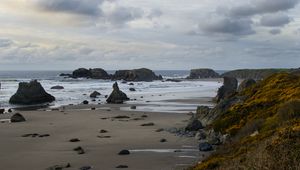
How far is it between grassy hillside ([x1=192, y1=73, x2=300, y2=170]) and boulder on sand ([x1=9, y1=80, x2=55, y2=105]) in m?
39.6

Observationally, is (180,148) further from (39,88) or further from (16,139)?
(39,88)

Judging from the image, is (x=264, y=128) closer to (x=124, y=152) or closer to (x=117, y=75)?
(x=124, y=152)

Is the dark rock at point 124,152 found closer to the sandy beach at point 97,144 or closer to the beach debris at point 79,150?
the sandy beach at point 97,144

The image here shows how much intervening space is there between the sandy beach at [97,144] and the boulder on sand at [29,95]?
2608 cm

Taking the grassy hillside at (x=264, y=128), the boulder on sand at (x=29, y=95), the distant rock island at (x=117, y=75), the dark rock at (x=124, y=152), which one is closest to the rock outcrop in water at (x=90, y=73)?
the distant rock island at (x=117, y=75)

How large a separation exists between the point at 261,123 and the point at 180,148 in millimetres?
5931

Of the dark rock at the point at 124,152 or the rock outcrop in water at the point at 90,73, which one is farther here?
the rock outcrop in water at the point at 90,73

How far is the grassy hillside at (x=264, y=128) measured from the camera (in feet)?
27.7

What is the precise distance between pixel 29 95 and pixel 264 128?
53.8m

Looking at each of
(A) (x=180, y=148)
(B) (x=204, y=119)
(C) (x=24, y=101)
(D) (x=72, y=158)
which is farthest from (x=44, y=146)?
(C) (x=24, y=101)

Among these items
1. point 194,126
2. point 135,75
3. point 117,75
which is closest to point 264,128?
point 194,126

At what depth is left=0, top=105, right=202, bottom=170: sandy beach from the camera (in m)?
21.0

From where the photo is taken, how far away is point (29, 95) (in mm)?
67188

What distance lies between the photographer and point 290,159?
26.9 ft
